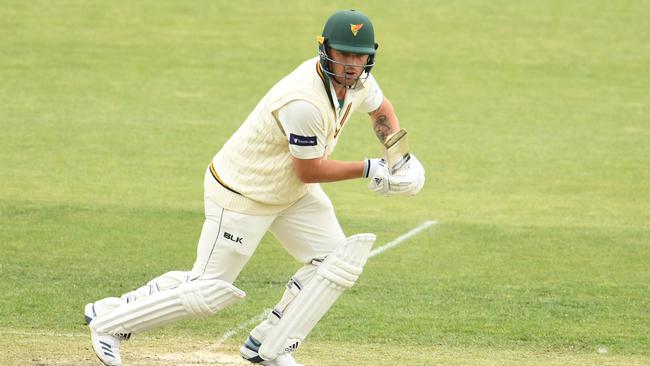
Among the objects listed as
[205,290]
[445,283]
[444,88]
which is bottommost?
[444,88]

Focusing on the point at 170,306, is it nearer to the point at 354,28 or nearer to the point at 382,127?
the point at 382,127

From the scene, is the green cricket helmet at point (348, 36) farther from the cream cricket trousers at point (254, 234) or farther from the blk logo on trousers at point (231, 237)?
the blk logo on trousers at point (231, 237)

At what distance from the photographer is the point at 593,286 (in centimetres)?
938

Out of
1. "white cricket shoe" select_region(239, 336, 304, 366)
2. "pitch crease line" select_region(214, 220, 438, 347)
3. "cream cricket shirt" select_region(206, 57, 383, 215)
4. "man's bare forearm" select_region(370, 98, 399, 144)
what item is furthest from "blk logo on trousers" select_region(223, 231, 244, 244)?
"pitch crease line" select_region(214, 220, 438, 347)

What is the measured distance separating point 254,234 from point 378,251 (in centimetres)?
393

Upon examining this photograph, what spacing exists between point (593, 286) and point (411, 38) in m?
11.3

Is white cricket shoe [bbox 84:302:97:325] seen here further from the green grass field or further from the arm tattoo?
the arm tattoo

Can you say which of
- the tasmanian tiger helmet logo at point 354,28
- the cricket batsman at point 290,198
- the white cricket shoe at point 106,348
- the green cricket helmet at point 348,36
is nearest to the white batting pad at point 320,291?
the cricket batsman at point 290,198

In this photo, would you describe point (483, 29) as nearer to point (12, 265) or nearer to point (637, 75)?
point (637, 75)

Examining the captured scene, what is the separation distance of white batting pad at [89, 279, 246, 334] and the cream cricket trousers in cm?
10

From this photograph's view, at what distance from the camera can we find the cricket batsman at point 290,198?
20.8 feet

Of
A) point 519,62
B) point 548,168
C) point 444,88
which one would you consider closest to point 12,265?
point 548,168

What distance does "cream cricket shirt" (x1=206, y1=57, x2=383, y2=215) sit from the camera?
20.7ft

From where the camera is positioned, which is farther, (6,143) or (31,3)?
(31,3)
